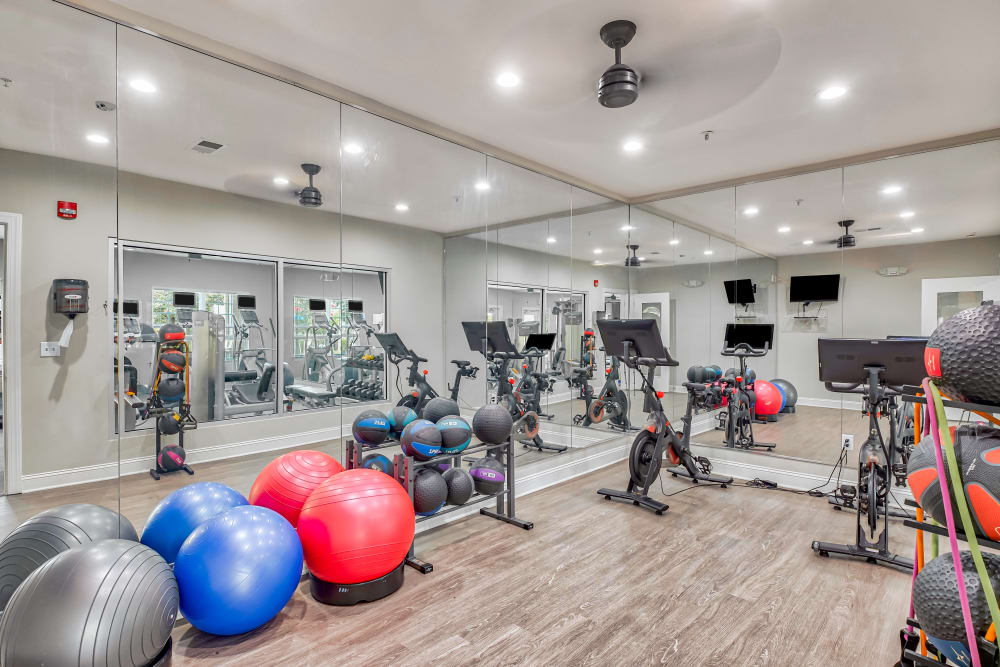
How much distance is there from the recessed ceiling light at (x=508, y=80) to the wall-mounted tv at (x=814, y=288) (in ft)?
12.0

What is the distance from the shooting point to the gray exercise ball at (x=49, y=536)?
77.8 inches

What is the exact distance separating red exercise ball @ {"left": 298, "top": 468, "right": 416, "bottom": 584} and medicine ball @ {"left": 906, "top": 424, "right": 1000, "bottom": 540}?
212 cm

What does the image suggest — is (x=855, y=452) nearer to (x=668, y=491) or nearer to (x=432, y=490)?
(x=668, y=491)

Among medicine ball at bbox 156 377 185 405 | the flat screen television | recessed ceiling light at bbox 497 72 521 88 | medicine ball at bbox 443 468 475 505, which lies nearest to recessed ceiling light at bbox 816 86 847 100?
recessed ceiling light at bbox 497 72 521 88

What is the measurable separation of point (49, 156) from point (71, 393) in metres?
1.16

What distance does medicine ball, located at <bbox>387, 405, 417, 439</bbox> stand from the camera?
3.44 m

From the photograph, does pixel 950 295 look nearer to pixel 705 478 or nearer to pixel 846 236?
pixel 846 236

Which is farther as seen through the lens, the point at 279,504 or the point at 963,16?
the point at 279,504

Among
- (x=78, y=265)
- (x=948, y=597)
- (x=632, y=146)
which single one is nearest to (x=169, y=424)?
(x=78, y=265)

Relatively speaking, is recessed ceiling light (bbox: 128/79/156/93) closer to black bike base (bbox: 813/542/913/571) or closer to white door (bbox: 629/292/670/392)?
black bike base (bbox: 813/542/913/571)

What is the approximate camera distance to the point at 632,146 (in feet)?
13.9

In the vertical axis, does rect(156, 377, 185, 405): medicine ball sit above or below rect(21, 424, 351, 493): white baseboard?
above

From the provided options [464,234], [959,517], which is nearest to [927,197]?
[464,234]

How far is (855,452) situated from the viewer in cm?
445
